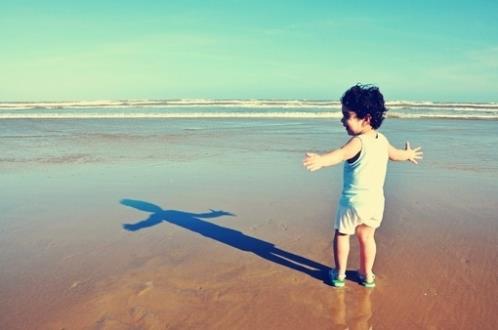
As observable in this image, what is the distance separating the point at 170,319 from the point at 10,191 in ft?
14.9

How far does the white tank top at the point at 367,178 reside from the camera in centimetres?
335

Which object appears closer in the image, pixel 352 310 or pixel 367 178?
pixel 352 310

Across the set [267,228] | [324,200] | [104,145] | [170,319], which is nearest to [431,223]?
[324,200]

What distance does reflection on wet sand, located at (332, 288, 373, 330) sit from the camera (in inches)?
115

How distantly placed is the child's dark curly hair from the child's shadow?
4.52ft

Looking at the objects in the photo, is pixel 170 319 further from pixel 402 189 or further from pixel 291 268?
pixel 402 189

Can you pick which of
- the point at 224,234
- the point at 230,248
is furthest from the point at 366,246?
the point at 224,234

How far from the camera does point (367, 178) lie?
11.1 ft

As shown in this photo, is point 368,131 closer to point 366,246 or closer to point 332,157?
point 332,157

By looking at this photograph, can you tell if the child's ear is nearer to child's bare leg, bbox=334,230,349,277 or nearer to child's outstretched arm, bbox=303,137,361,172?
child's outstretched arm, bbox=303,137,361,172

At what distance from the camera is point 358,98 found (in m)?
3.31

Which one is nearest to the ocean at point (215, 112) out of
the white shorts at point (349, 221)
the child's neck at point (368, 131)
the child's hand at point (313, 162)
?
the child's neck at point (368, 131)

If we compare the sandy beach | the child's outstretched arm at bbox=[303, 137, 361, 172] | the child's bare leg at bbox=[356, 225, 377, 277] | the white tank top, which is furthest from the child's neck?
the sandy beach

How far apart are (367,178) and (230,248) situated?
5.23ft
